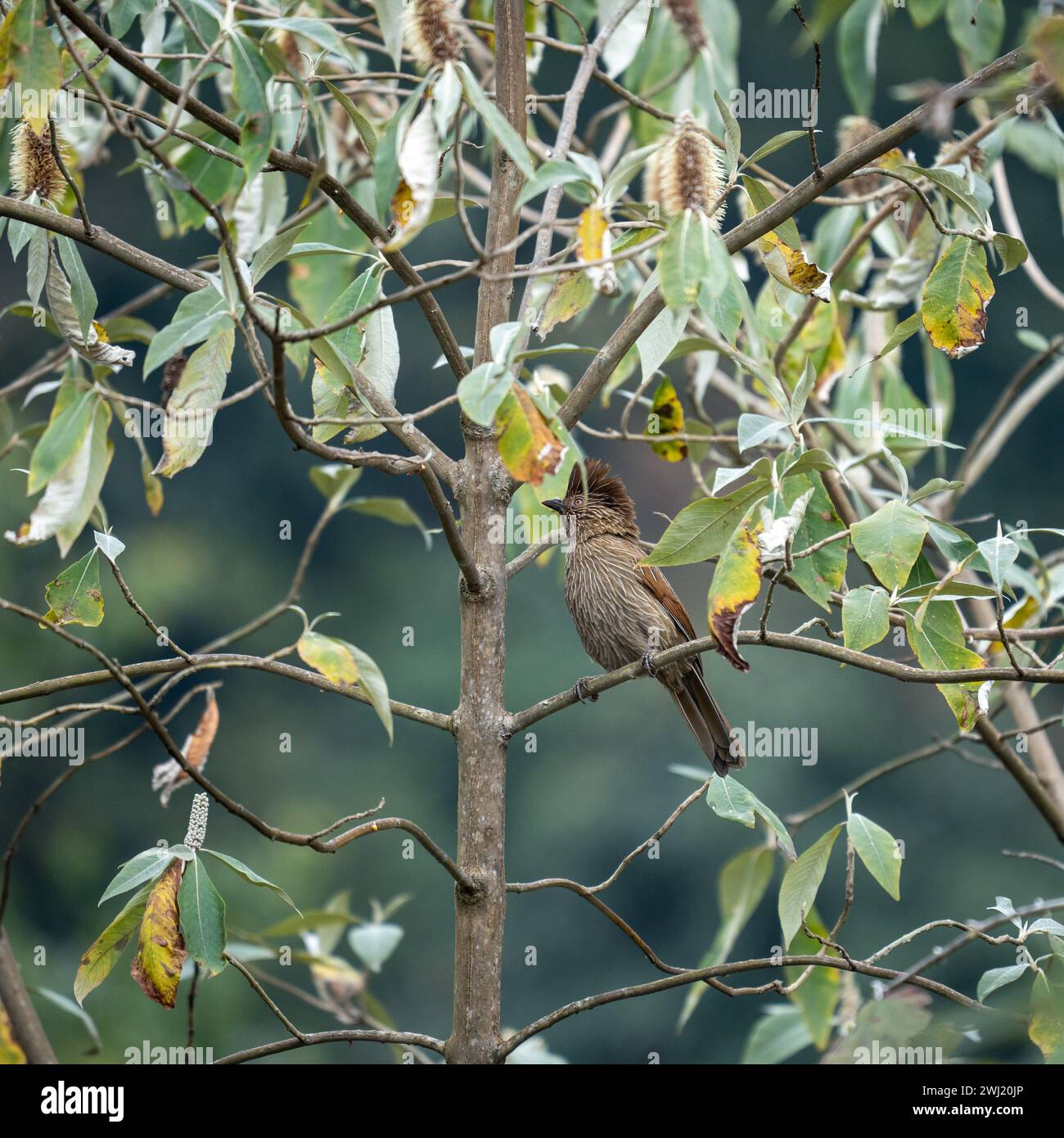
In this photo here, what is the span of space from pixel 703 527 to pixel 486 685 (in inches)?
19.4

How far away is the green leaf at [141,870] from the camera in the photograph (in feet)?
5.56

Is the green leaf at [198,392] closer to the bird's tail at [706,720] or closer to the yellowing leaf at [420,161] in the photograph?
the yellowing leaf at [420,161]

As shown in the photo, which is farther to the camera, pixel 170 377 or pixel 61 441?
pixel 170 377

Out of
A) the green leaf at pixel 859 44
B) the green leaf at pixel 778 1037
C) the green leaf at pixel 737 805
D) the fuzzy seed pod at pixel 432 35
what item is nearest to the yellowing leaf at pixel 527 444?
the fuzzy seed pod at pixel 432 35

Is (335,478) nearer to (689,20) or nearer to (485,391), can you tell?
(689,20)

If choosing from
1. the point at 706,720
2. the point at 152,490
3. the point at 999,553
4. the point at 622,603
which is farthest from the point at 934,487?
the point at 622,603

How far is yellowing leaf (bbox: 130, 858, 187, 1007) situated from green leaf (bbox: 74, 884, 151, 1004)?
6 centimetres

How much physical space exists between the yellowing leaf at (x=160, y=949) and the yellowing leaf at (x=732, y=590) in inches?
33.3

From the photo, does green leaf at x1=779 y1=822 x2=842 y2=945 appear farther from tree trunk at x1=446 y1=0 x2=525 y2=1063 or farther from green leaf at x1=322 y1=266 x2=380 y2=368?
green leaf at x1=322 y1=266 x2=380 y2=368

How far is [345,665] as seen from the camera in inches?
63.8

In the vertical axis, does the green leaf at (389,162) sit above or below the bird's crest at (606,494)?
below
